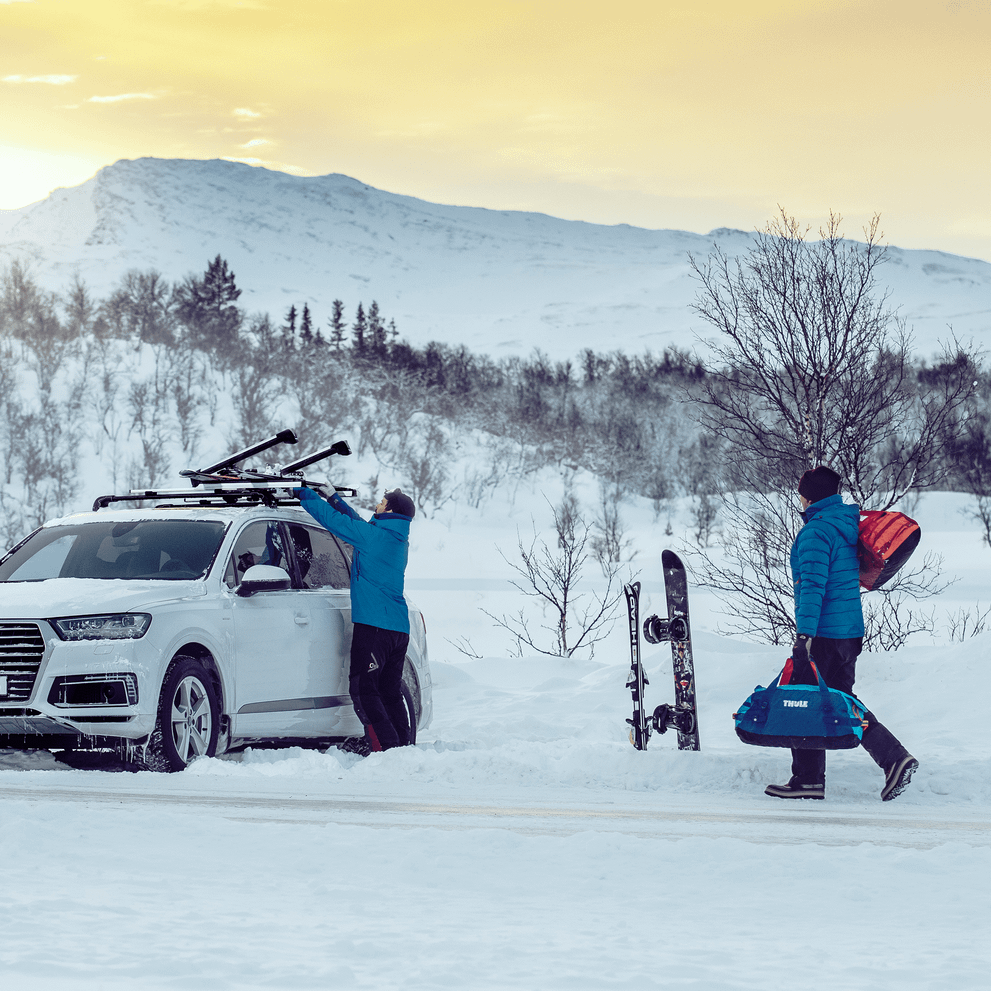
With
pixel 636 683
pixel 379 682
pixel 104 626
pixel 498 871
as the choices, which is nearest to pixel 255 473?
pixel 379 682

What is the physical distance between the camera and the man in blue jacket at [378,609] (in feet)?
29.4

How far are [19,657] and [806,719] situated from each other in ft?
15.8

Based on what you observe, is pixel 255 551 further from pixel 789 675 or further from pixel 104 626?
pixel 789 675

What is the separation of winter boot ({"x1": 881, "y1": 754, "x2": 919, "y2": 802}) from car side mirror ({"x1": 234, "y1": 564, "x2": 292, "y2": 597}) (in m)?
4.08

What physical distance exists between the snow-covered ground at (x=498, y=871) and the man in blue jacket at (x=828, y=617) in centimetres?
27

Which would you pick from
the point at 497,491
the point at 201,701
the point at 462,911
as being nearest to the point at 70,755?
the point at 201,701

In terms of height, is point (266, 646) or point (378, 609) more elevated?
point (378, 609)

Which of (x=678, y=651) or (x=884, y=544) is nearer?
(x=884, y=544)

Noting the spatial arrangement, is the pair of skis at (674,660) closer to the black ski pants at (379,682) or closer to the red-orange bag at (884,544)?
the red-orange bag at (884,544)

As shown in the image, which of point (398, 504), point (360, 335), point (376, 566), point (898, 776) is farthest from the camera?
point (360, 335)

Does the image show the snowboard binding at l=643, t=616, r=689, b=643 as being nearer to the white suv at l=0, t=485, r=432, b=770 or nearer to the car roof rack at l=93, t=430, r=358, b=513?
the white suv at l=0, t=485, r=432, b=770

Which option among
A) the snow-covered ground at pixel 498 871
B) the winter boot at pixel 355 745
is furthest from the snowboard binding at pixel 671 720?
the winter boot at pixel 355 745

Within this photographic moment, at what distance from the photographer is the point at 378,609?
9016 millimetres

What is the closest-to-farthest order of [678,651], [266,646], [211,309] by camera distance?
[266,646] < [678,651] < [211,309]
